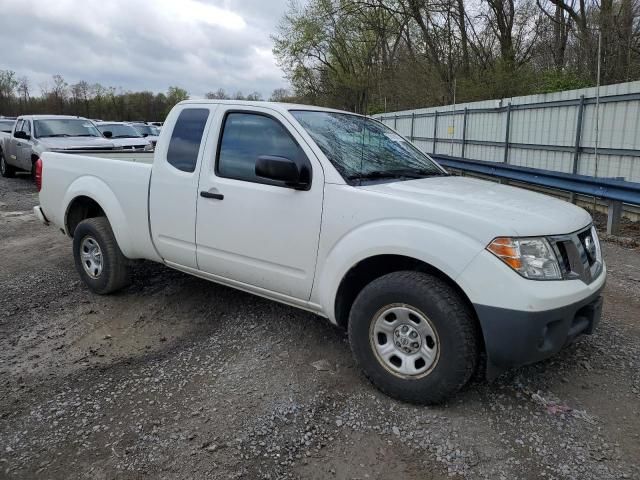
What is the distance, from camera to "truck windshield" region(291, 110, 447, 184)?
3568mm

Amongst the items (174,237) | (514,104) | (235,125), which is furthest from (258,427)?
(514,104)

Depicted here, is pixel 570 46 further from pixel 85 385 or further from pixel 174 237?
pixel 85 385

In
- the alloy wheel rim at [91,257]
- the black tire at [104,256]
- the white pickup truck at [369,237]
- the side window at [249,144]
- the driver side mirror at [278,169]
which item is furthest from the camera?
the alloy wheel rim at [91,257]

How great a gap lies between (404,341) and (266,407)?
0.92 meters

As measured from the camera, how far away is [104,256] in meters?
4.88

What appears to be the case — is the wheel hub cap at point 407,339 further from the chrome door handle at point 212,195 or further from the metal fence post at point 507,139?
the metal fence post at point 507,139

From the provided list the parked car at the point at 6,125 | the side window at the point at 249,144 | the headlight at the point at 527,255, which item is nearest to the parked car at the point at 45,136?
the parked car at the point at 6,125

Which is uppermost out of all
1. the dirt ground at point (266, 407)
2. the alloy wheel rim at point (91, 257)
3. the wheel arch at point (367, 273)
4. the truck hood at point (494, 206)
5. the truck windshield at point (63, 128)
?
the truck windshield at point (63, 128)

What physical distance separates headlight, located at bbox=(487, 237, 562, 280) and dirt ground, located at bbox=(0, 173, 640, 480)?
35.1 inches

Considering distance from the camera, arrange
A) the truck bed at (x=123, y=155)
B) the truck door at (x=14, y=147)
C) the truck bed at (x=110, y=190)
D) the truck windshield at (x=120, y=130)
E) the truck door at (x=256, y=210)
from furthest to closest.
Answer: the truck windshield at (x=120, y=130) < the truck door at (x=14, y=147) < the truck bed at (x=123, y=155) < the truck bed at (x=110, y=190) < the truck door at (x=256, y=210)

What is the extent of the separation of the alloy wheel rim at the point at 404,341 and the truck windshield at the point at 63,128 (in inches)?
496

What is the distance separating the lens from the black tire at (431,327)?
112 inches

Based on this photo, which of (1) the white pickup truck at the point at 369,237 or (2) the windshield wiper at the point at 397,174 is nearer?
(1) the white pickup truck at the point at 369,237

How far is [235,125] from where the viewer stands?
158 inches
